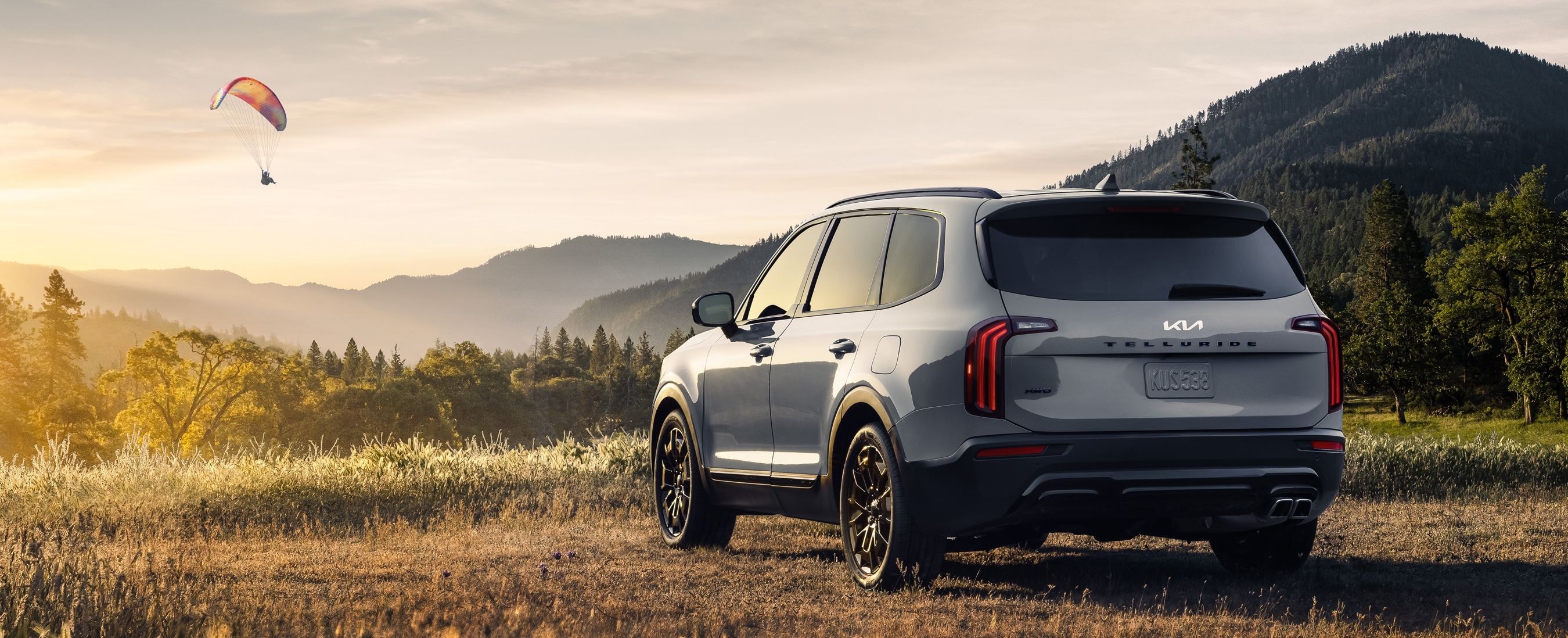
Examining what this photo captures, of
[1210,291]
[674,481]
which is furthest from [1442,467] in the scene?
[1210,291]

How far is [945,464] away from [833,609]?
2.85 feet

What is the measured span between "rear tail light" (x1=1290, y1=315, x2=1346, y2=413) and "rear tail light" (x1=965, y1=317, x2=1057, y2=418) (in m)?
1.24

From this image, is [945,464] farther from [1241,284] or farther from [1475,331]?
[1475,331]

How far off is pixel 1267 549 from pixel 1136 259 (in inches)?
84.2

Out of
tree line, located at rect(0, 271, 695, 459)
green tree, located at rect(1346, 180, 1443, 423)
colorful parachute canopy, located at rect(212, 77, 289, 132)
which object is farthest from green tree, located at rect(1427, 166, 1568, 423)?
colorful parachute canopy, located at rect(212, 77, 289, 132)

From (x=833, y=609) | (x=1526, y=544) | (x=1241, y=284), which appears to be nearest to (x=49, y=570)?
(x=833, y=609)

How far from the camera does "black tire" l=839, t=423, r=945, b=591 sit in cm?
616

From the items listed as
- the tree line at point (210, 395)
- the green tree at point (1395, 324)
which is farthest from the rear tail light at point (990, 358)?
the green tree at point (1395, 324)

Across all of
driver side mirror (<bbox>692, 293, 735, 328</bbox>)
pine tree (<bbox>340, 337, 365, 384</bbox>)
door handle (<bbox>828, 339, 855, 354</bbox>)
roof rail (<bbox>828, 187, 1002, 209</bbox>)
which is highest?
roof rail (<bbox>828, 187, 1002, 209</bbox>)

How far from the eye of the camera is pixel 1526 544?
27.4 ft

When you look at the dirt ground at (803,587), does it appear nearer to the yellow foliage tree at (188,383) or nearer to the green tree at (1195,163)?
the green tree at (1195,163)

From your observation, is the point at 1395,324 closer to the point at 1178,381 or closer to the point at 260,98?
the point at 260,98

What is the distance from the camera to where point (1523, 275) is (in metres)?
86.2

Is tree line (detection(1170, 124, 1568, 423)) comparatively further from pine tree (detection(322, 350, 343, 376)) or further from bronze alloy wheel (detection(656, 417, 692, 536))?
pine tree (detection(322, 350, 343, 376))
